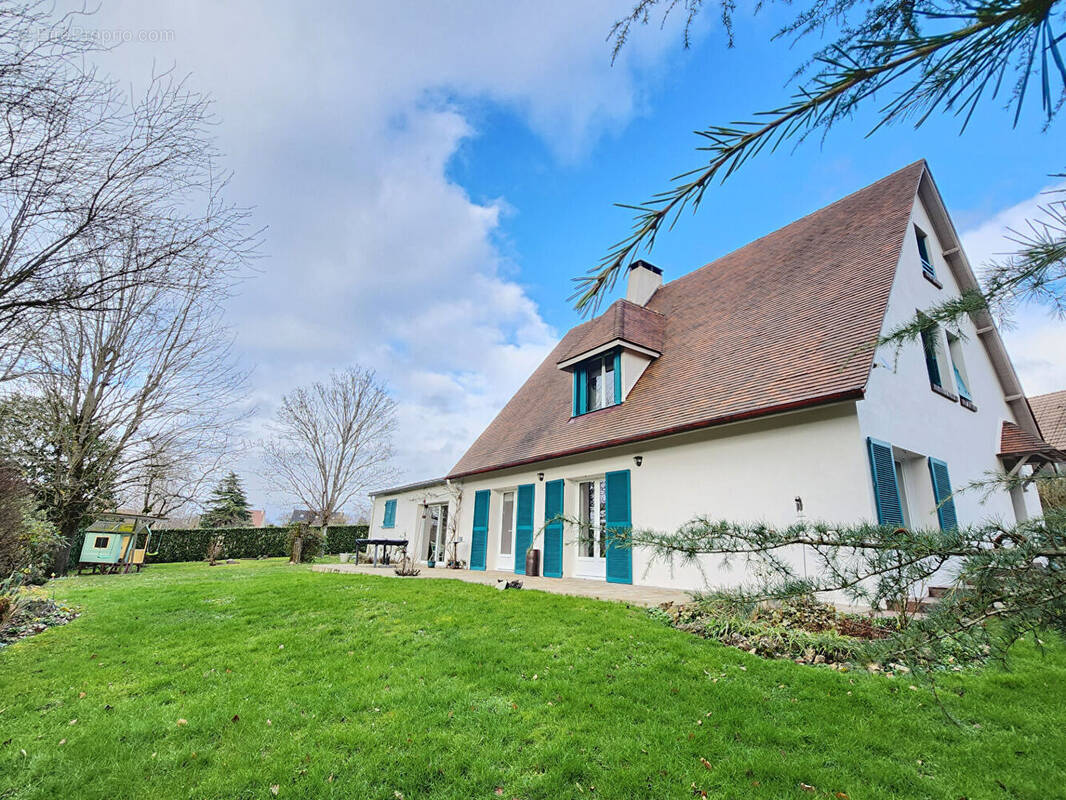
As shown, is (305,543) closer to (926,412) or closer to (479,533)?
(479,533)

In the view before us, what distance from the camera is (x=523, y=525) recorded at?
484 inches

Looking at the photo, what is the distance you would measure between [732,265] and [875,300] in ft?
17.9

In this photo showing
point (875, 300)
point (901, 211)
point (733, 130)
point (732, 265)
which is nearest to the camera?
point (733, 130)

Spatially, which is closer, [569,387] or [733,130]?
[733,130]

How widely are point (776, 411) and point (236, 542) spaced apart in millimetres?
23735

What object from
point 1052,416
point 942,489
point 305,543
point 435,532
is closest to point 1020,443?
point 1052,416

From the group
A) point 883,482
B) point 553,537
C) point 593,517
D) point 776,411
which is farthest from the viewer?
point 553,537

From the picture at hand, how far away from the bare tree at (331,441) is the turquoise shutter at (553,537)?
1562 centimetres

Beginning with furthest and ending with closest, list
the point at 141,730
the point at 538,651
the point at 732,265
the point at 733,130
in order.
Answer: the point at 732,265 → the point at 538,651 → the point at 141,730 → the point at 733,130

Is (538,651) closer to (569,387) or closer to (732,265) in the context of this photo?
(569,387)

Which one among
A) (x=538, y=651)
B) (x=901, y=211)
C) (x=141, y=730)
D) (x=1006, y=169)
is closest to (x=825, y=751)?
(x=538, y=651)

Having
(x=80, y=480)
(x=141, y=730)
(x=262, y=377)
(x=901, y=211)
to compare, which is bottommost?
(x=141, y=730)

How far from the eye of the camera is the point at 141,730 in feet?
11.2

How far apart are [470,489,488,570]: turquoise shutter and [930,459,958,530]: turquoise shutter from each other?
10.1 meters
